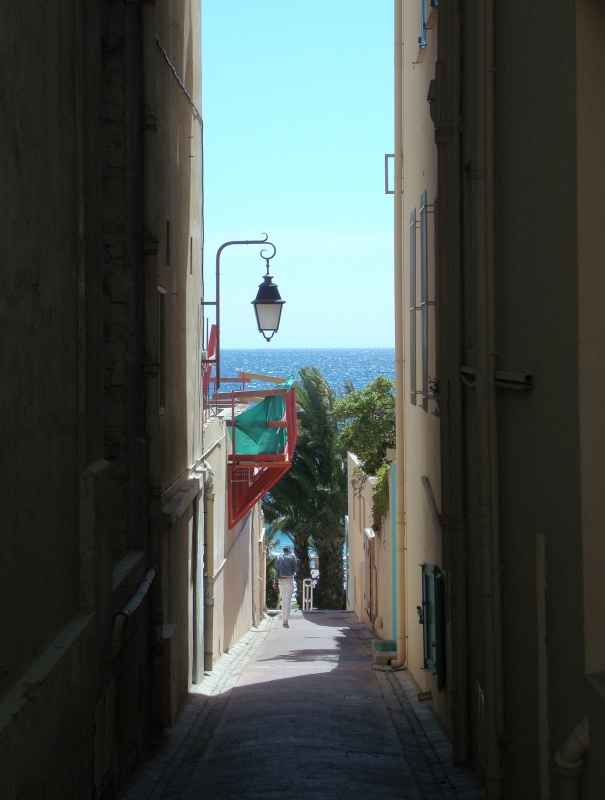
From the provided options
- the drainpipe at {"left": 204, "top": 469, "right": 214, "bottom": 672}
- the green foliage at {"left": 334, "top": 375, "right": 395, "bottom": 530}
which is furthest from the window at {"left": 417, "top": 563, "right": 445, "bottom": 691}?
the green foliage at {"left": 334, "top": 375, "right": 395, "bottom": 530}

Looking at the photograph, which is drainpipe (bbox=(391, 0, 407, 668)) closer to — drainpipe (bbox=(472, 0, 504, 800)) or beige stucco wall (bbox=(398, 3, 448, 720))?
beige stucco wall (bbox=(398, 3, 448, 720))

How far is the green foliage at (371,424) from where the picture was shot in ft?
50.7

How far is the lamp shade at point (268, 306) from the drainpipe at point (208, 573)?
1.94 meters

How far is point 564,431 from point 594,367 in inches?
15.3

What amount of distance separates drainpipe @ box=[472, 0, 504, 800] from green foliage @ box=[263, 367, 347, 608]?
68.5ft

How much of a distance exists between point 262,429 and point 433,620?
6.94m

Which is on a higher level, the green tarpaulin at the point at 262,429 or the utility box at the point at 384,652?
the green tarpaulin at the point at 262,429

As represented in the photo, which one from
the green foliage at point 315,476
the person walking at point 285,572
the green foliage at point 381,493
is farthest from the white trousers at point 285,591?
the green foliage at point 315,476

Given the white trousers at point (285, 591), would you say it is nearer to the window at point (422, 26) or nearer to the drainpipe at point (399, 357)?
the drainpipe at point (399, 357)

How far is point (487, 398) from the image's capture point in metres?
5.92

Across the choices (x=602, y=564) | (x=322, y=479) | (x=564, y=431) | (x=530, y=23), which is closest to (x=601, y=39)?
(x=530, y=23)

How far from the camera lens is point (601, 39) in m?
4.13

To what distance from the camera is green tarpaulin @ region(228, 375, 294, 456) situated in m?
15.0

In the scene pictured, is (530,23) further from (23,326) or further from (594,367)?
(23,326)
